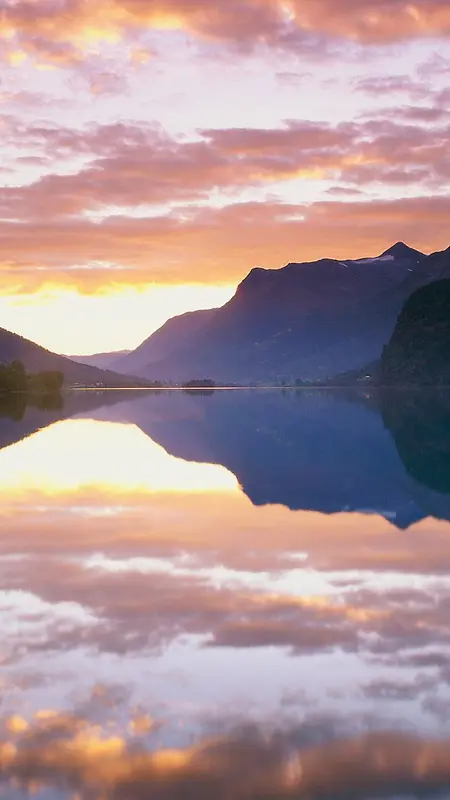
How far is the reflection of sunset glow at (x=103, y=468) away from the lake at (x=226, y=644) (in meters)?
2.83

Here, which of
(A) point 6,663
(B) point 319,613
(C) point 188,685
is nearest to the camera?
(C) point 188,685

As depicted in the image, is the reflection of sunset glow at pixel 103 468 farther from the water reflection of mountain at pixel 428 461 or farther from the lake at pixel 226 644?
the water reflection of mountain at pixel 428 461

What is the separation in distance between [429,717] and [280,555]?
9246 mm

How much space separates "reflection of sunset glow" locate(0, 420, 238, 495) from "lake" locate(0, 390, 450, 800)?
2825 millimetres

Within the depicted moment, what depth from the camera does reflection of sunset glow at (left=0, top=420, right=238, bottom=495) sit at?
1247 inches

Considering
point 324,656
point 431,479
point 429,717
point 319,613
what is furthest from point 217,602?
point 431,479

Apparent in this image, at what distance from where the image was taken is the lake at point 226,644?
830cm

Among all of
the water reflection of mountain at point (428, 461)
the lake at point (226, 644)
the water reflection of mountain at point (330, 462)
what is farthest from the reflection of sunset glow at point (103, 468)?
the water reflection of mountain at point (428, 461)

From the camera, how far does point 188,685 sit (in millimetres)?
10461

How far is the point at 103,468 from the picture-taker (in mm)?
37844

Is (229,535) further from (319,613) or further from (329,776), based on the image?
(329,776)

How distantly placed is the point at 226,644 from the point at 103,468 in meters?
26.1

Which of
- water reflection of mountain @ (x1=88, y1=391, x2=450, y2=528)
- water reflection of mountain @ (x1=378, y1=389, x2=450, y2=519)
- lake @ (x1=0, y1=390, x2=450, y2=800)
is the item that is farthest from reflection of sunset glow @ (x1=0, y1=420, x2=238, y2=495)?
water reflection of mountain @ (x1=378, y1=389, x2=450, y2=519)

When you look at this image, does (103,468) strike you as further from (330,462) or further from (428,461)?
(428,461)
